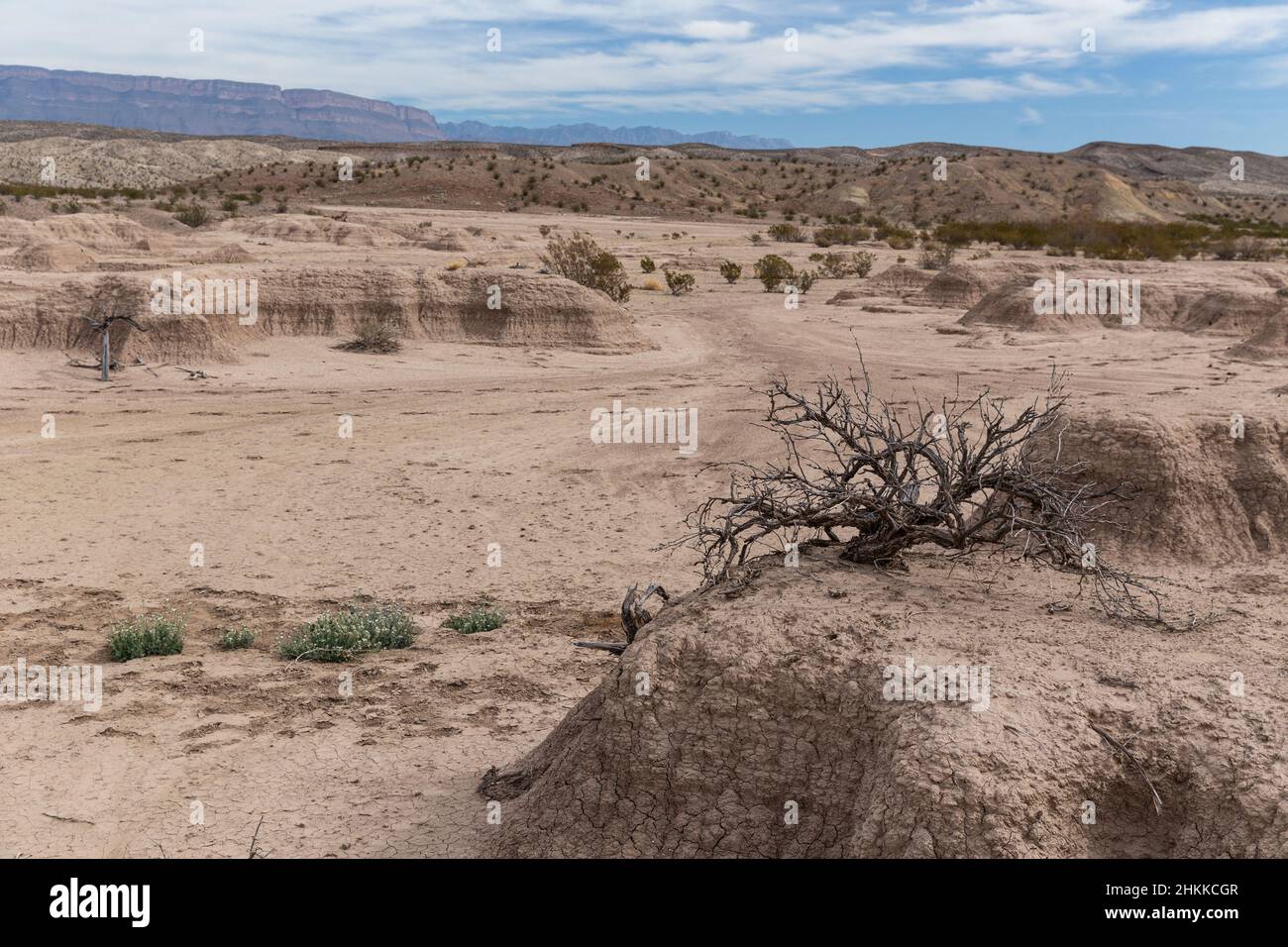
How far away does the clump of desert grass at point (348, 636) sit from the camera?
664cm

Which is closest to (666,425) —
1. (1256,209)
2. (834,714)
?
(834,714)

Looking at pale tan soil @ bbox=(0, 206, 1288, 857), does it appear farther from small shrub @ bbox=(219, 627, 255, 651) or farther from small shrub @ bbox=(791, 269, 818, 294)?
small shrub @ bbox=(791, 269, 818, 294)

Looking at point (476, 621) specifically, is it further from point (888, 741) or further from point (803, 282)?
point (803, 282)

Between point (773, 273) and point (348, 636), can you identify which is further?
point (773, 273)

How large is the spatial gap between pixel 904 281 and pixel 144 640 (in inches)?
861

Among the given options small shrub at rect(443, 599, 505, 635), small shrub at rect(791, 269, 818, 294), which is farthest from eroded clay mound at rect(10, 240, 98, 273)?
small shrub at rect(443, 599, 505, 635)

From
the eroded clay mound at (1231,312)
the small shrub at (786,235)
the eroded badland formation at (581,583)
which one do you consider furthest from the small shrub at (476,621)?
the small shrub at (786,235)

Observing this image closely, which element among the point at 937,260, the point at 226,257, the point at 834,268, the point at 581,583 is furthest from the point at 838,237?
the point at 581,583

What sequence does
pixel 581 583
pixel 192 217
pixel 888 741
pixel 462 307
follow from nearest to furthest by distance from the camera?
pixel 888 741 < pixel 581 583 < pixel 462 307 < pixel 192 217

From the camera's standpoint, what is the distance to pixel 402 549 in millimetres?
8875

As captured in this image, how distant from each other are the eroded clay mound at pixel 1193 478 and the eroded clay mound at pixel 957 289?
17406 millimetres

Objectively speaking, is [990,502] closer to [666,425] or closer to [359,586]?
[359,586]

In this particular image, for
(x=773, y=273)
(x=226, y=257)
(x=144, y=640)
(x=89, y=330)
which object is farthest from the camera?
(x=773, y=273)

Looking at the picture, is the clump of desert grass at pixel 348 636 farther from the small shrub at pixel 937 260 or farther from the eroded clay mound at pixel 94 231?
the small shrub at pixel 937 260
